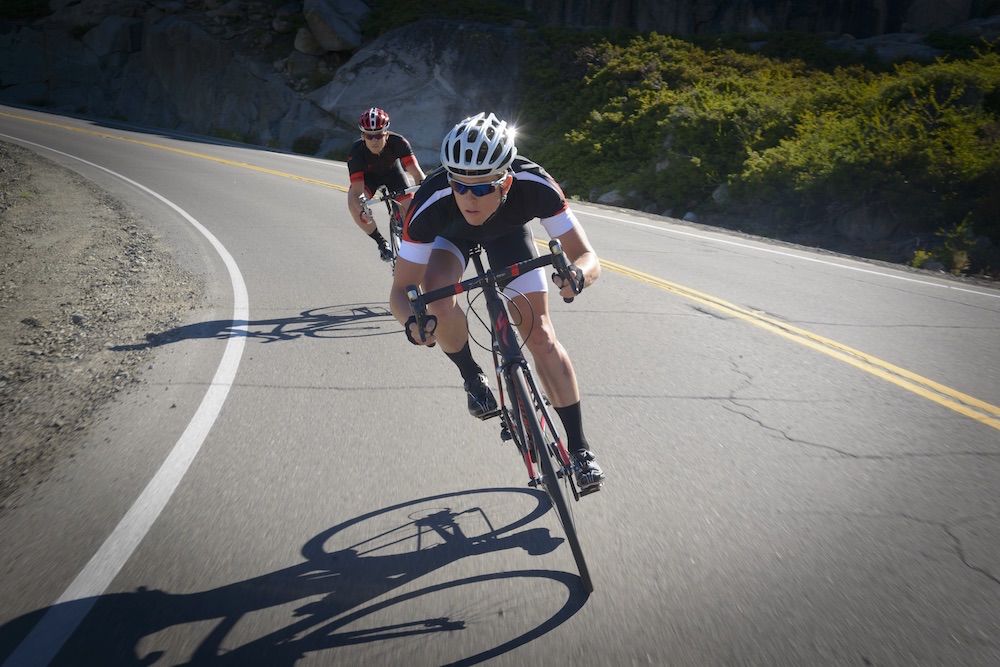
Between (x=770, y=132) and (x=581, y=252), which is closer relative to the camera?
(x=581, y=252)

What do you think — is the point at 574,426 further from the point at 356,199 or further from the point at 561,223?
the point at 356,199

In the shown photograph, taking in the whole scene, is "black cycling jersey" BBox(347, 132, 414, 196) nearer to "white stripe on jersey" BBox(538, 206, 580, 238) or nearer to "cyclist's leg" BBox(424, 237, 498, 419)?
"cyclist's leg" BBox(424, 237, 498, 419)

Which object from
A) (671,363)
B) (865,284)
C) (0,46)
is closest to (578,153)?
(865,284)

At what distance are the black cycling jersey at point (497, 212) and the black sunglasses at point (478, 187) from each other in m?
0.28

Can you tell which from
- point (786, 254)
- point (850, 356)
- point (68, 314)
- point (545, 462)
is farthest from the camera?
point (786, 254)

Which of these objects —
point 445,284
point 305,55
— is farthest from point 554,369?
point 305,55

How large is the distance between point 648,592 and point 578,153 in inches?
906

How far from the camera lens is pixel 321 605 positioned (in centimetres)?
313

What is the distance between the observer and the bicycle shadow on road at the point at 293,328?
713cm

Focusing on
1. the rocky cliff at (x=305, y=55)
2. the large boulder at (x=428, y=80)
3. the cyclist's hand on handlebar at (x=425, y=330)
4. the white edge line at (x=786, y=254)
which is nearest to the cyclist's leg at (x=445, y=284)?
the cyclist's hand on handlebar at (x=425, y=330)

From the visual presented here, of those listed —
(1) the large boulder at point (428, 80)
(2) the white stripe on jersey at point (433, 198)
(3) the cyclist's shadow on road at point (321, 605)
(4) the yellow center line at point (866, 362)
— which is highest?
(1) the large boulder at point (428, 80)

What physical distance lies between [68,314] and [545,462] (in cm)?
673

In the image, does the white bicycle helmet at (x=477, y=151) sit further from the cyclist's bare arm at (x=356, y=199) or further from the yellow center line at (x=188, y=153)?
the yellow center line at (x=188, y=153)

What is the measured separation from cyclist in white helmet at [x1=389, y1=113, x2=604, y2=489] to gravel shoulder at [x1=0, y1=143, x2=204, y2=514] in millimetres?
2605
